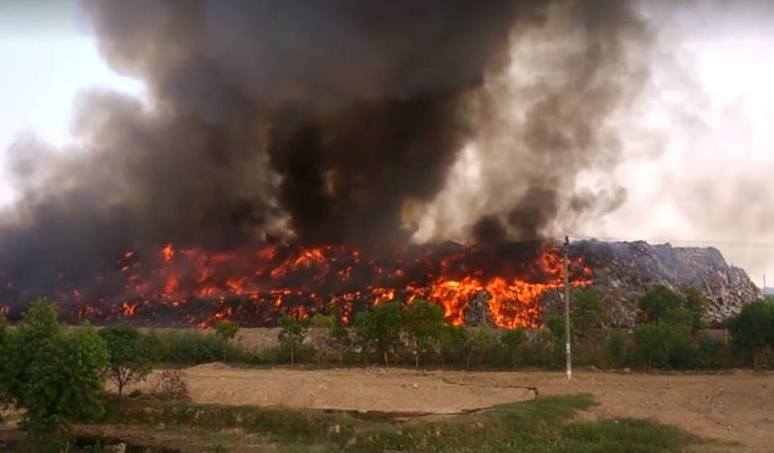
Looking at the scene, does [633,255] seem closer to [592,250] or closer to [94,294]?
[592,250]

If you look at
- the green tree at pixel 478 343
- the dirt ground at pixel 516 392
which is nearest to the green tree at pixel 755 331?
the dirt ground at pixel 516 392

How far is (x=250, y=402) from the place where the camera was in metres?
30.1

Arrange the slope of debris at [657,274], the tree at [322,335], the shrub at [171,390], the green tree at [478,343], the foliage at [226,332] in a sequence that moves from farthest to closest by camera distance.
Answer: the slope of debris at [657,274], the foliage at [226,332], the tree at [322,335], the green tree at [478,343], the shrub at [171,390]

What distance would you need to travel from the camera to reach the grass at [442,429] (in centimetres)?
2119

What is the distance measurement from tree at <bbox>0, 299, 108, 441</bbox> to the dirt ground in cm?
742

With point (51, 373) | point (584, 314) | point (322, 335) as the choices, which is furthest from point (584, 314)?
point (51, 373)

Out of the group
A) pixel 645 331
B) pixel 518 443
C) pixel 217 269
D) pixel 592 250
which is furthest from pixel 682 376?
pixel 217 269

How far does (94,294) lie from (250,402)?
2094 inches

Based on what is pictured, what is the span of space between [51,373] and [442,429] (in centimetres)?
1254

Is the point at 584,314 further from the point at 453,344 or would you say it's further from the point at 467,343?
the point at 453,344

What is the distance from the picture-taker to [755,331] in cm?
4128

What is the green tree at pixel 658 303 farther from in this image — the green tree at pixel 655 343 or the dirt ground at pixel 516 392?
the dirt ground at pixel 516 392

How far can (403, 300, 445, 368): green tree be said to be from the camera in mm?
44156

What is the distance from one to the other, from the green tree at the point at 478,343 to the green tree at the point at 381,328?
4538 millimetres
